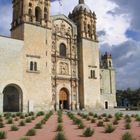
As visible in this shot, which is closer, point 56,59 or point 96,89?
point 56,59

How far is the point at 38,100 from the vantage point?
3475cm

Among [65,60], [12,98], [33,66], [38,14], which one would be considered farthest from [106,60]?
[12,98]

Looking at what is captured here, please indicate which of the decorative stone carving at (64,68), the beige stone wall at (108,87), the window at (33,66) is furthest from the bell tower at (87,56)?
the window at (33,66)

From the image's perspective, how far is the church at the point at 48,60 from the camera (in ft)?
109

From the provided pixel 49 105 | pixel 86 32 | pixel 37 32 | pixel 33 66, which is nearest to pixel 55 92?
pixel 49 105

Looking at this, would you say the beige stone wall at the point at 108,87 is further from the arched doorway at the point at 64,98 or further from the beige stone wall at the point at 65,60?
the arched doorway at the point at 64,98

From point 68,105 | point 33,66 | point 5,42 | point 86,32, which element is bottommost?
point 68,105

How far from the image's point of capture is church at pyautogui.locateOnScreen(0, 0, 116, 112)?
109 ft

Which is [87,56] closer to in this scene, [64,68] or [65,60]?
[65,60]

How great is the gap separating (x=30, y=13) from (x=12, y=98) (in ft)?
35.9

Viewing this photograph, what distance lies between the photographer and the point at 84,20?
44.0m

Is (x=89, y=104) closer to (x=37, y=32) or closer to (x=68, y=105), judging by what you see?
(x=68, y=105)

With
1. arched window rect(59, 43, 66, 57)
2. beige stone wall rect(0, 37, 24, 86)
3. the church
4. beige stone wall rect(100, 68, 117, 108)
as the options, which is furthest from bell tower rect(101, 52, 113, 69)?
beige stone wall rect(0, 37, 24, 86)

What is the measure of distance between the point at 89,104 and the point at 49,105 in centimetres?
750
